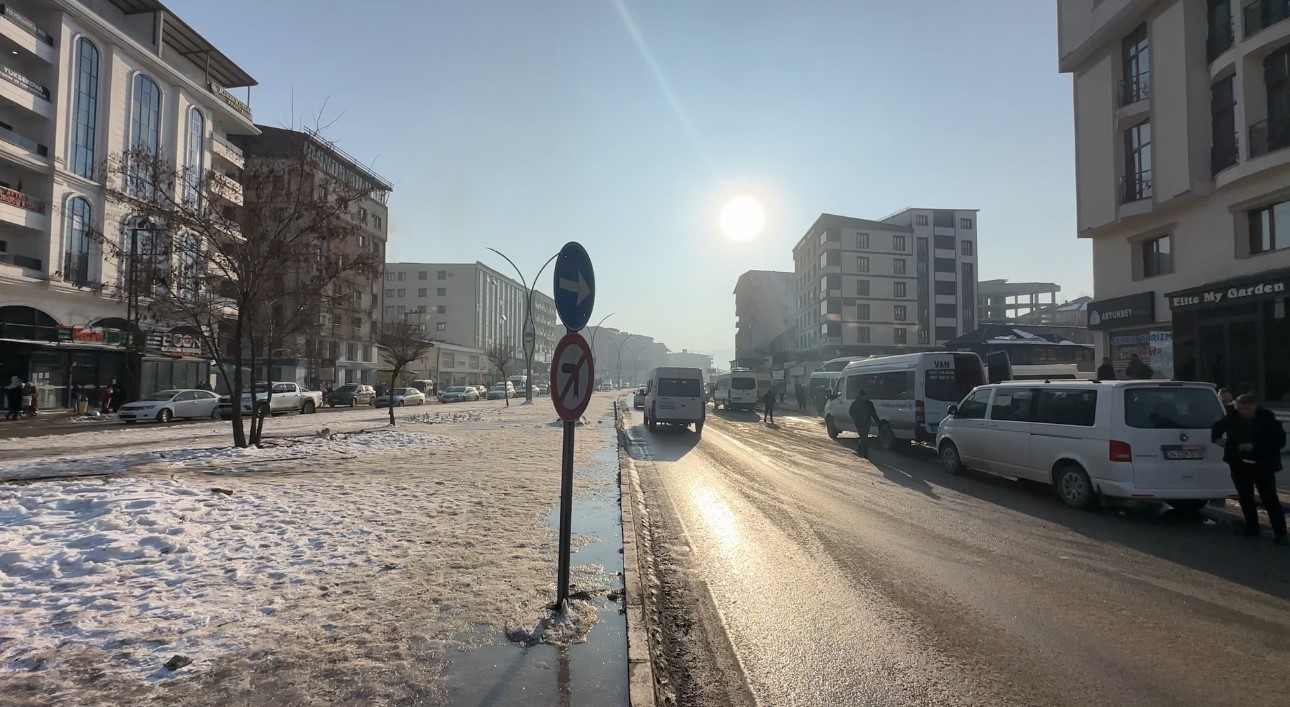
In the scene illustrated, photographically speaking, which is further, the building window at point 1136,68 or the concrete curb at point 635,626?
the building window at point 1136,68

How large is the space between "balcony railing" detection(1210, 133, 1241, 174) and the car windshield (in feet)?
46.8

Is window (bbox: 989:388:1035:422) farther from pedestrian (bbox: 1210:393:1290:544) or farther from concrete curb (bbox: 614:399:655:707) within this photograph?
concrete curb (bbox: 614:399:655:707)

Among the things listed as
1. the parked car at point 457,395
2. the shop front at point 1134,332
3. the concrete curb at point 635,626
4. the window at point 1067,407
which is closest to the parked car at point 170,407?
the concrete curb at point 635,626

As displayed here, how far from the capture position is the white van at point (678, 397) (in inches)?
898

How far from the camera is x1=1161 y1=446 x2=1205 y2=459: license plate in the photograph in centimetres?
820

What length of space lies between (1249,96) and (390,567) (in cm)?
2329

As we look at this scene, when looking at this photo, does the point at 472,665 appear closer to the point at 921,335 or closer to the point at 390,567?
the point at 390,567

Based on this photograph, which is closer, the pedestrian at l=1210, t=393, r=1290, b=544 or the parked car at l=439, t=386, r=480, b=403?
the pedestrian at l=1210, t=393, r=1290, b=544

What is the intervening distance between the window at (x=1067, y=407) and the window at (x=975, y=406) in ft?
4.50

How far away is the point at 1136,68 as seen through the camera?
2209 cm

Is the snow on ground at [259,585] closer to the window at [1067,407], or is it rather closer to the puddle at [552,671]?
the puddle at [552,671]

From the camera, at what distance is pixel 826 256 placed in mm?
73938

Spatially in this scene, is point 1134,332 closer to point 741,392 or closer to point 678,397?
point 678,397

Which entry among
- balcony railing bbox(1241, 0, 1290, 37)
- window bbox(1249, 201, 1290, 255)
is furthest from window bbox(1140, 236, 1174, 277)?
balcony railing bbox(1241, 0, 1290, 37)
